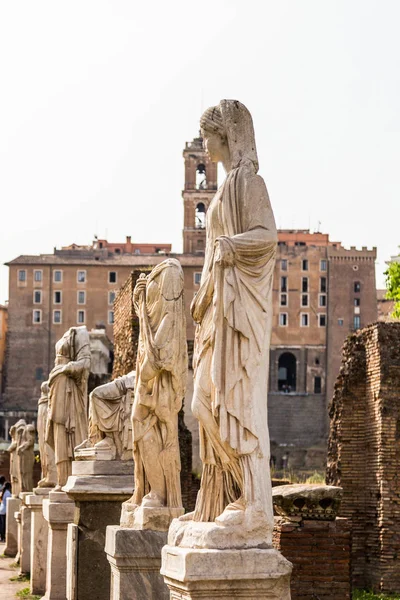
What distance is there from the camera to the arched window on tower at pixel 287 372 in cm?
9556

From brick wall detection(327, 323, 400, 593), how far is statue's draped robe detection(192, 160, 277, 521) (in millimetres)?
10322

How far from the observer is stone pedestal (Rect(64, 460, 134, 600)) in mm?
9172

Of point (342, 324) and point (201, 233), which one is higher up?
point (201, 233)

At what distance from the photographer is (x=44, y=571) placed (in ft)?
42.4

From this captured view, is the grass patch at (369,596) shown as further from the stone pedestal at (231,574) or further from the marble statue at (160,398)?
the stone pedestal at (231,574)

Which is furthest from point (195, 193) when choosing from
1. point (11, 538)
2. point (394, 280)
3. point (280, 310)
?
point (11, 538)

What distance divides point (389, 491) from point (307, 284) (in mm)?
80192

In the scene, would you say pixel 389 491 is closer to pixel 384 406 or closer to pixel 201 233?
pixel 384 406

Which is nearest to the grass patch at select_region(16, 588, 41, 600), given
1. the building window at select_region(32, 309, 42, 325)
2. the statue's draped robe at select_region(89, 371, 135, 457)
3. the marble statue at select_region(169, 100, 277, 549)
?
the statue's draped robe at select_region(89, 371, 135, 457)

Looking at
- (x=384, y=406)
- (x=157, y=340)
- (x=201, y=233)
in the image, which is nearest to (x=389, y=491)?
(x=384, y=406)

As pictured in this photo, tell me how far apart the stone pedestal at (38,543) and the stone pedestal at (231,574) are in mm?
7817

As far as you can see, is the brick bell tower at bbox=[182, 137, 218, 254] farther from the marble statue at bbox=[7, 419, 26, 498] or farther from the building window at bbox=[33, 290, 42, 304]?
the marble statue at bbox=[7, 419, 26, 498]

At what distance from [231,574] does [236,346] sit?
3.42 feet

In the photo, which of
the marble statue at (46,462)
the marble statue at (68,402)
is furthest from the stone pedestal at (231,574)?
the marble statue at (46,462)
